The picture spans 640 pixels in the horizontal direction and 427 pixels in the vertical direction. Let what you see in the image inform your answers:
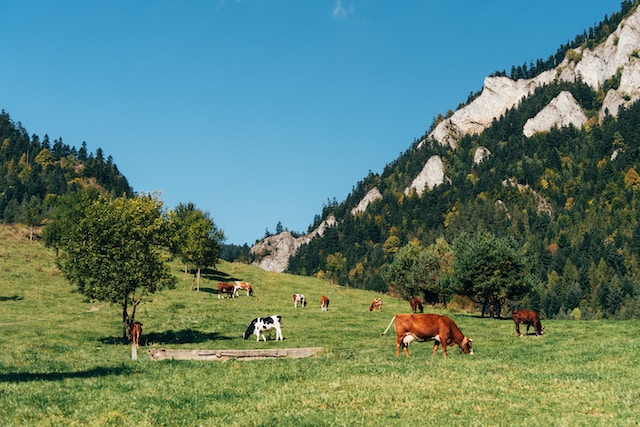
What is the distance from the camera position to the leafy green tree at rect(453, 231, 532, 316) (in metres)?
63.7

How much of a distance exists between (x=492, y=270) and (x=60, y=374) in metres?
51.5

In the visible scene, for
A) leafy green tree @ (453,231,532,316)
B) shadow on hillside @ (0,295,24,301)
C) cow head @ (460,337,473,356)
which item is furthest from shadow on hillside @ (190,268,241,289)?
cow head @ (460,337,473,356)

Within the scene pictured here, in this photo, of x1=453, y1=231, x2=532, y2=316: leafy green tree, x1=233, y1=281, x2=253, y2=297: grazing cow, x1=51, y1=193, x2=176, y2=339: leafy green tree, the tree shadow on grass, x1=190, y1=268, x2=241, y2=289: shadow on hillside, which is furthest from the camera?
the tree shadow on grass

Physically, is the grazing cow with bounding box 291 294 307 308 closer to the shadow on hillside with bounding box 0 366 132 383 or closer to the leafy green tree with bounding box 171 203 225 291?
the leafy green tree with bounding box 171 203 225 291

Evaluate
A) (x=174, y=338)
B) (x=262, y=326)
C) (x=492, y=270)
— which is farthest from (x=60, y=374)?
(x=492, y=270)

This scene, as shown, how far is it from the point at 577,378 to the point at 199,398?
12.0m

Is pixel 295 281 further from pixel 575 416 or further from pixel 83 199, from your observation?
pixel 575 416

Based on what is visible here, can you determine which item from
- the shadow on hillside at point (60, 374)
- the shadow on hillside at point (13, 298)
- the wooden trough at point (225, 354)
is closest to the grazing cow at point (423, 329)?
the wooden trough at point (225, 354)

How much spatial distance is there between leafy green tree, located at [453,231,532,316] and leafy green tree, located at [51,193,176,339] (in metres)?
35.9

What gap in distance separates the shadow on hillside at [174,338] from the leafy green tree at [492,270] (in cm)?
3248

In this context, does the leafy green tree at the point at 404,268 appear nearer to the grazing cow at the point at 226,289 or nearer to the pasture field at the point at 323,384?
the grazing cow at the point at 226,289

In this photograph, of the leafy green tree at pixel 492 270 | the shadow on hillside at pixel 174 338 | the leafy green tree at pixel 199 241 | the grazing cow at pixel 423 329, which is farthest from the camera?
the leafy green tree at pixel 199 241

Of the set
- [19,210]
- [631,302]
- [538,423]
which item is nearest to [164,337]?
[538,423]

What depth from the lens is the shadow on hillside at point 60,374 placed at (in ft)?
70.8
